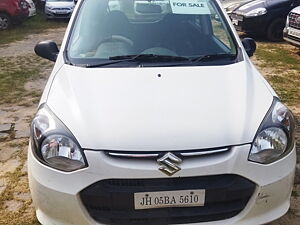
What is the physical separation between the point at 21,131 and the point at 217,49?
256cm

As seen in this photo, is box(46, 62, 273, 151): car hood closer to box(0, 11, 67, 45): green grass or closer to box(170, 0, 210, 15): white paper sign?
box(170, 0, 210, 15): white paper sign

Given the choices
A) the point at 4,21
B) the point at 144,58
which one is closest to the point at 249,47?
the point at 144,58

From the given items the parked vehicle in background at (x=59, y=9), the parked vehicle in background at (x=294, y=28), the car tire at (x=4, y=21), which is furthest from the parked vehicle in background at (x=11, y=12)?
the parked vehicle in background at (x=294, y=28)

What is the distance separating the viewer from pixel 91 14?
11.7 feet

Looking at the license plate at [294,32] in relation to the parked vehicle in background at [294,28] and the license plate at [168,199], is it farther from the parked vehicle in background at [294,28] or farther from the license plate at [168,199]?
the license plate at [168,199]

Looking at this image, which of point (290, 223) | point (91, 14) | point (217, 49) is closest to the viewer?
point (290, 223)

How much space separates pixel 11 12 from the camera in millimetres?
13242

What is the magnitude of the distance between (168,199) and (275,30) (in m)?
8.61

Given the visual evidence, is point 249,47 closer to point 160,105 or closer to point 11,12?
point 160,105

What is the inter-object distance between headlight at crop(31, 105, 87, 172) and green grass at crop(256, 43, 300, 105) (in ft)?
12.8

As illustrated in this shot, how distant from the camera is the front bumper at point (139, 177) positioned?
2.21m

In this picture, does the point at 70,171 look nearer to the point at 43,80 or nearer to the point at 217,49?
the point at 217,49

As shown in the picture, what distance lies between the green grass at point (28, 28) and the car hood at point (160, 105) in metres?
9.32

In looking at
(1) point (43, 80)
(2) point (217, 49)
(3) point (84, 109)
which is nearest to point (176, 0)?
(2) point (217, 49)
